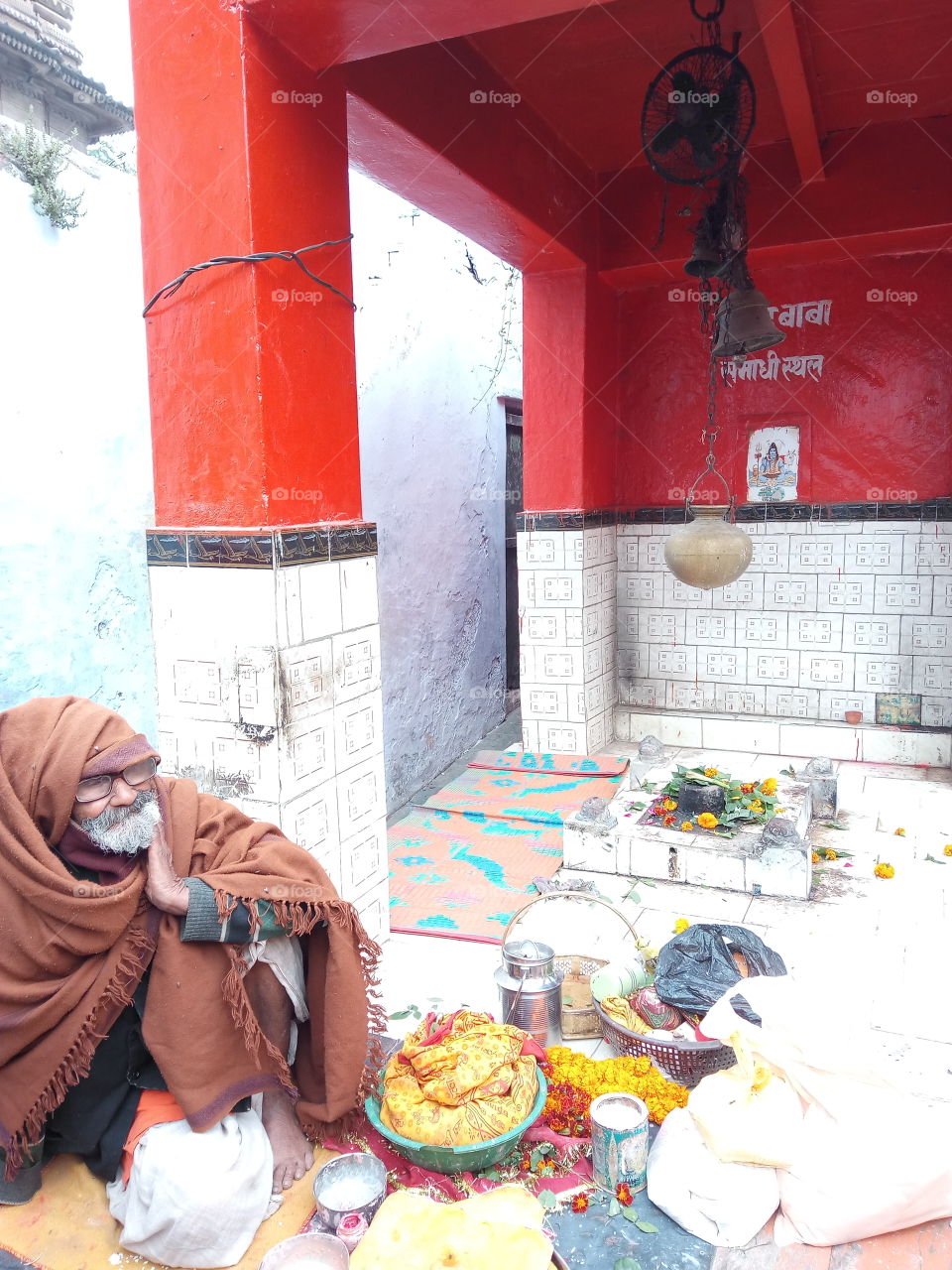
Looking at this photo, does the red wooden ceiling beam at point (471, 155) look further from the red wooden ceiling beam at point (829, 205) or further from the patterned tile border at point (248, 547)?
the patterned tile border at point (248, 547)

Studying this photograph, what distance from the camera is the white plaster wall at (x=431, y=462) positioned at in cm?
602

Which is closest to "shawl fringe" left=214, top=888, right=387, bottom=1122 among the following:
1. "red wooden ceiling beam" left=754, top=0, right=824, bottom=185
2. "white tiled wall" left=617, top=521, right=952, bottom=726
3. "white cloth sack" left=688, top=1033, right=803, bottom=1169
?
"white cloth sack" left=688, top=1033, right=803, bottom=1169

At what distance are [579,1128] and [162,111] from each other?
3.25 m

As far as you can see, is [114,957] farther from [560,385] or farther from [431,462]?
[431,462]

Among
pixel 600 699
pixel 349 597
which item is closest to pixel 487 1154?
pixel 349 597

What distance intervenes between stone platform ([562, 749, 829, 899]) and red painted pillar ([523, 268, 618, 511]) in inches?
86.7

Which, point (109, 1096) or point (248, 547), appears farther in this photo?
point (248, 547)

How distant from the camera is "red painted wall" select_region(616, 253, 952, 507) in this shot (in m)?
5.46

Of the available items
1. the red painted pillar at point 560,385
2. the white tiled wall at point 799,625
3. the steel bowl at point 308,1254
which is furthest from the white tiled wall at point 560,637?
the steel bowl at point 308,1254

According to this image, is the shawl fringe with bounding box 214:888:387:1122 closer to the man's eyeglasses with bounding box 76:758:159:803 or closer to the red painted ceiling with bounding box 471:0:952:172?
the man's eyeglasses with bounding box 76:758:159:803

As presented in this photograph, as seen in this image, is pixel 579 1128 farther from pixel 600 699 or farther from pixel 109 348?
pixel 109 348

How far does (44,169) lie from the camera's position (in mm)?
4336

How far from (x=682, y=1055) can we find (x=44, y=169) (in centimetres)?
477

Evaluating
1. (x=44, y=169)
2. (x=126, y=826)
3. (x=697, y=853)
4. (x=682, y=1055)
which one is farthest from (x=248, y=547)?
(x=44, y=169)
